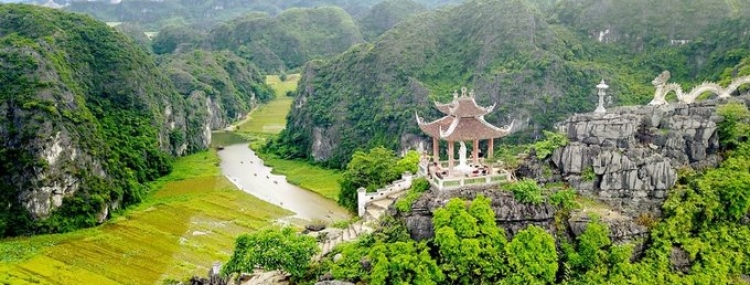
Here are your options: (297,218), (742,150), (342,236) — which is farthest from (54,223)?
(742,150)

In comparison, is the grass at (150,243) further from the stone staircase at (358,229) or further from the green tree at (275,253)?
the stone staircase at (358,229)

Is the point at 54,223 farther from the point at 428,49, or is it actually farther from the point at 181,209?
the point at 428,49

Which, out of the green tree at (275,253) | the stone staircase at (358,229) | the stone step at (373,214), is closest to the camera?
the green tree at (275,253)

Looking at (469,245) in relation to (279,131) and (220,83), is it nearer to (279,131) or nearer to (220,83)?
(279,131)

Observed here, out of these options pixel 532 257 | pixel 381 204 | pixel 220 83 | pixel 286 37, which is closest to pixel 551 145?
pixel 532 257

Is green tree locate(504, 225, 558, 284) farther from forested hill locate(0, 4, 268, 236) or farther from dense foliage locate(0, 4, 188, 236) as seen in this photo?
forested hill locate(0, 4, 268, 236)

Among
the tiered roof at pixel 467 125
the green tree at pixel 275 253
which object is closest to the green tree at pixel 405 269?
the green tree at pixel 275 253
